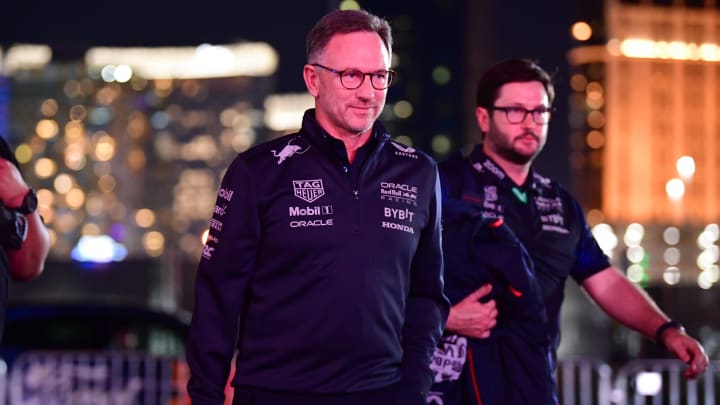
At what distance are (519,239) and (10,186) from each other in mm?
1738

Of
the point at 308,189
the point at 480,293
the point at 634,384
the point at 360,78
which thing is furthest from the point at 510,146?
the point at 634,384

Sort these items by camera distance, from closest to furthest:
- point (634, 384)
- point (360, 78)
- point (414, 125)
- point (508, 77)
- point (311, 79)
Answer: point (360, 78), point (311, 79), point (508, 77), point (634, 384), point (414, 125)

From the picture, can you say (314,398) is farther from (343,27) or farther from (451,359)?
(451,359)

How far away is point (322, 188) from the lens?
11.0 feet

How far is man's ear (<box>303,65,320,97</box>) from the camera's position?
351 cm

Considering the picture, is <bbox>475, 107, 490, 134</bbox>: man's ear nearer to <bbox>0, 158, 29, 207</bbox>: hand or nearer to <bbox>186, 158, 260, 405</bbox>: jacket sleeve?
<bbox>186, 158, 260, 405</bbox>: jacket sleeve

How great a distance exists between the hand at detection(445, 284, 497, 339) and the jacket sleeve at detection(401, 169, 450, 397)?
0.66 m

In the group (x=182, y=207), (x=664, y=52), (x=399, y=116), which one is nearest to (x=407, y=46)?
(x=399, y=116)

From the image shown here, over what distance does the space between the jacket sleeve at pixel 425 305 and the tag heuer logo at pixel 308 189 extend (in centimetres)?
34

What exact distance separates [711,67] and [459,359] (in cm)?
15880

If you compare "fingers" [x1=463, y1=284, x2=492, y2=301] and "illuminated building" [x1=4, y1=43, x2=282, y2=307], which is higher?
"fingers" [x1=463, y1=284, x2=492, y2=301]

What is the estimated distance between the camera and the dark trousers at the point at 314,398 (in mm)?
3268

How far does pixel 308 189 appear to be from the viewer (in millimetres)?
3354

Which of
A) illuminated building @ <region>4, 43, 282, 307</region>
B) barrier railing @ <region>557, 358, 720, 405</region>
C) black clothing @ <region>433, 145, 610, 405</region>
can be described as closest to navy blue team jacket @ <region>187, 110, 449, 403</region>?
black clothing @ <region>433, 145, 610, 405</region>
